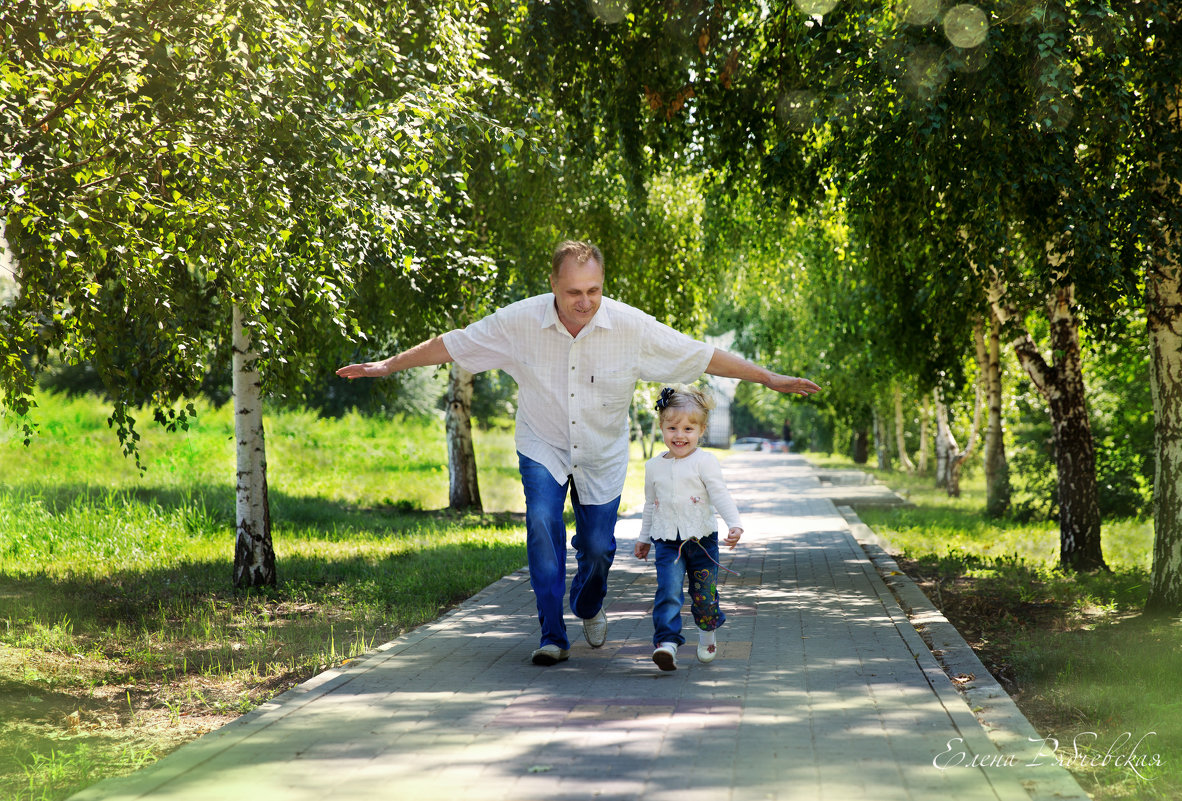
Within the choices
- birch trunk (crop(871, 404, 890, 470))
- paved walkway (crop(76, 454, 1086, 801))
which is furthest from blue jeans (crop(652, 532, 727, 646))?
birch trunk (crop(871, 404, 890, 470))

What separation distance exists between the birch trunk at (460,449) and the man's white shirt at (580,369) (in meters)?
10.6

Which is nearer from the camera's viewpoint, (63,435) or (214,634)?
(214,634)

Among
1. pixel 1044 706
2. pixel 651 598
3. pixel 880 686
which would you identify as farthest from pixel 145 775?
pixel 651 598

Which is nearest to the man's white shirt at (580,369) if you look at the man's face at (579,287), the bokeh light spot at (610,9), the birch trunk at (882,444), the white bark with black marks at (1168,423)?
the man's face at (579,287)

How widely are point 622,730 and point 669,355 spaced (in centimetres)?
212

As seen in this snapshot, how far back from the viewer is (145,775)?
12.4 ft

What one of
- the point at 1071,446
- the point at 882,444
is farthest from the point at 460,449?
the point at 882,444

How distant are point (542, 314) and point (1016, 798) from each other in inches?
127

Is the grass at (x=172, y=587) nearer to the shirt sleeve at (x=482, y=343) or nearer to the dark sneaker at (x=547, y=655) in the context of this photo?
the dark sneaker at (x=547, y=655)

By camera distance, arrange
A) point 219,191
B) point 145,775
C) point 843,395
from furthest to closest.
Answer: point 843,395 → point 219,191 → point 145,775

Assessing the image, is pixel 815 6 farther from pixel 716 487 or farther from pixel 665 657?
pixel 665 657

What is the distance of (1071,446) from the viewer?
36.1ft

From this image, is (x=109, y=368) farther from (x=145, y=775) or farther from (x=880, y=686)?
(x=880, y=686)

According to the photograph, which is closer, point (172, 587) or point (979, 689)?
point (979, 689)
